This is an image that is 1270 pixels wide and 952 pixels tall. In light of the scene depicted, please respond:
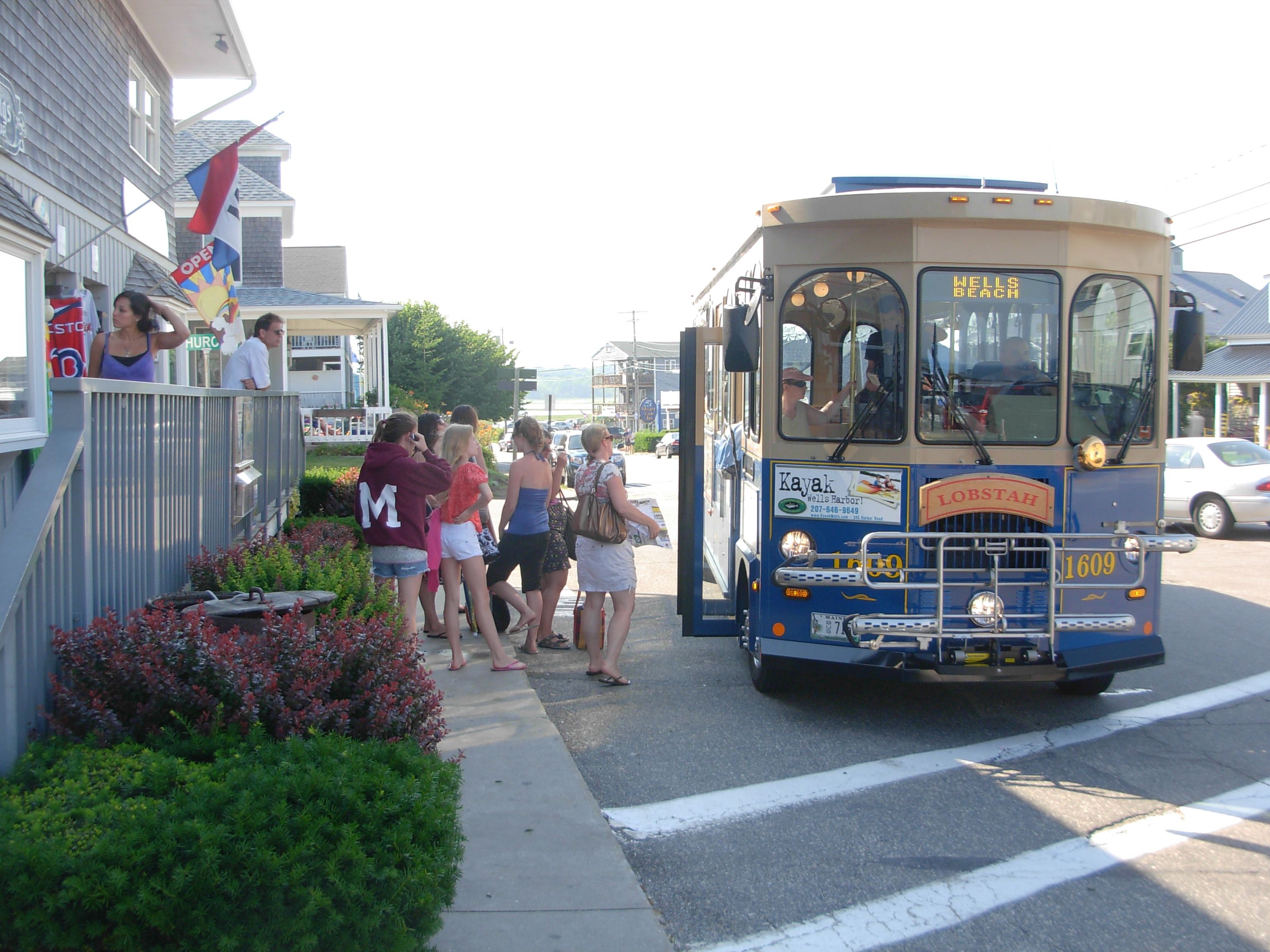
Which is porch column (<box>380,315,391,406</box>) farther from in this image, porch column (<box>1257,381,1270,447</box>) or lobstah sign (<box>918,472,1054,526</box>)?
porch column (<box>1257,381,1270,447</box>)

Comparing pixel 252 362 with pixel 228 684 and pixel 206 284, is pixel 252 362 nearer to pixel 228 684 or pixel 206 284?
pixel 206 284

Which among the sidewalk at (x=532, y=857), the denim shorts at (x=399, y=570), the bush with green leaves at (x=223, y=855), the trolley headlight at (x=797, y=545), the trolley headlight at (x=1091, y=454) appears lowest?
the sidewalk at (x=532, y=857)

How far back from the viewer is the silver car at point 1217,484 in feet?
47.5

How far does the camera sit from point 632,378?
341 feet

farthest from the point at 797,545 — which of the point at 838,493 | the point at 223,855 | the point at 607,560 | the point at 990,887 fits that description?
the point at 223,855

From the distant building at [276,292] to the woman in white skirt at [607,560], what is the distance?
1316cm

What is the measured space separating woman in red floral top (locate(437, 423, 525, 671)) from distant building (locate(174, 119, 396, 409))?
12.5 metres

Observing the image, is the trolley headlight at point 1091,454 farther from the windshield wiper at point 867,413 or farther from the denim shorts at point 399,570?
the denim shorts at point 399,570

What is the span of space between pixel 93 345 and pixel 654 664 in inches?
177

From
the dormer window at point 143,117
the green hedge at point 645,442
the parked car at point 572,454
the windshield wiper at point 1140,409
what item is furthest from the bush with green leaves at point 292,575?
the green hedge at point 645,442

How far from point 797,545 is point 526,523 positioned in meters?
2.48

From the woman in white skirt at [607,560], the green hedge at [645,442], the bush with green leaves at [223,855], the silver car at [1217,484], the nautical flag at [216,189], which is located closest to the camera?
the bush with green leaves at [223,855]

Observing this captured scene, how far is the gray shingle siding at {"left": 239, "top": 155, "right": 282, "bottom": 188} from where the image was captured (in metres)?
27.2

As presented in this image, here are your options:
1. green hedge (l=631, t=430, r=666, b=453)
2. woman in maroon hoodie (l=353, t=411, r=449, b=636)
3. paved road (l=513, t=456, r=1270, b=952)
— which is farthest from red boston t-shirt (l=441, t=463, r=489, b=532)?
green hedge (l=631, t=430, r=666, b=453)
